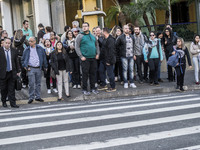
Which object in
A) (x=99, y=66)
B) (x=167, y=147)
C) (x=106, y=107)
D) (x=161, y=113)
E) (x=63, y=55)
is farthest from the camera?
(x=99, y=66)

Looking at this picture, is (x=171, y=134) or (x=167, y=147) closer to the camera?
(x=167, y=147)

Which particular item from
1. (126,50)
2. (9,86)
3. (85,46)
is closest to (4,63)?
(9,86)

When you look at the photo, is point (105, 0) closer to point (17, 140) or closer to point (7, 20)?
point (7, 20)

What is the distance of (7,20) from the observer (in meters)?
26.1

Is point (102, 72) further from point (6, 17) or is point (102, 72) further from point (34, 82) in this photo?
point (6, 17)

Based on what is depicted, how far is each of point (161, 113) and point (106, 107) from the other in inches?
68.1

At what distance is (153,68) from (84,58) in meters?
3.02

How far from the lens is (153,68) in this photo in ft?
42.7

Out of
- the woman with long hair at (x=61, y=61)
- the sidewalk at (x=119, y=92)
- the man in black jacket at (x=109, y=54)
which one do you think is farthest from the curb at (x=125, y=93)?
the woman with long hair at (x=61, y=61)

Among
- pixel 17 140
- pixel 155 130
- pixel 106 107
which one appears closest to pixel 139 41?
pixel 106 107

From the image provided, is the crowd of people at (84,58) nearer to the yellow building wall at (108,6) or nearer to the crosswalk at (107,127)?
the crosswalk at (107,127)

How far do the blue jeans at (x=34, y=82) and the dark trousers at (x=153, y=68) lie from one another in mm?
4297

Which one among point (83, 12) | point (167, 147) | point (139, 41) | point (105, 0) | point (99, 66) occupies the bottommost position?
point (167, 147)

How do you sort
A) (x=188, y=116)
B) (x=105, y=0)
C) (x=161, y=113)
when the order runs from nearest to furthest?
(x=188, y=116)
(x=161, y=113)
(x=105, y=0)
